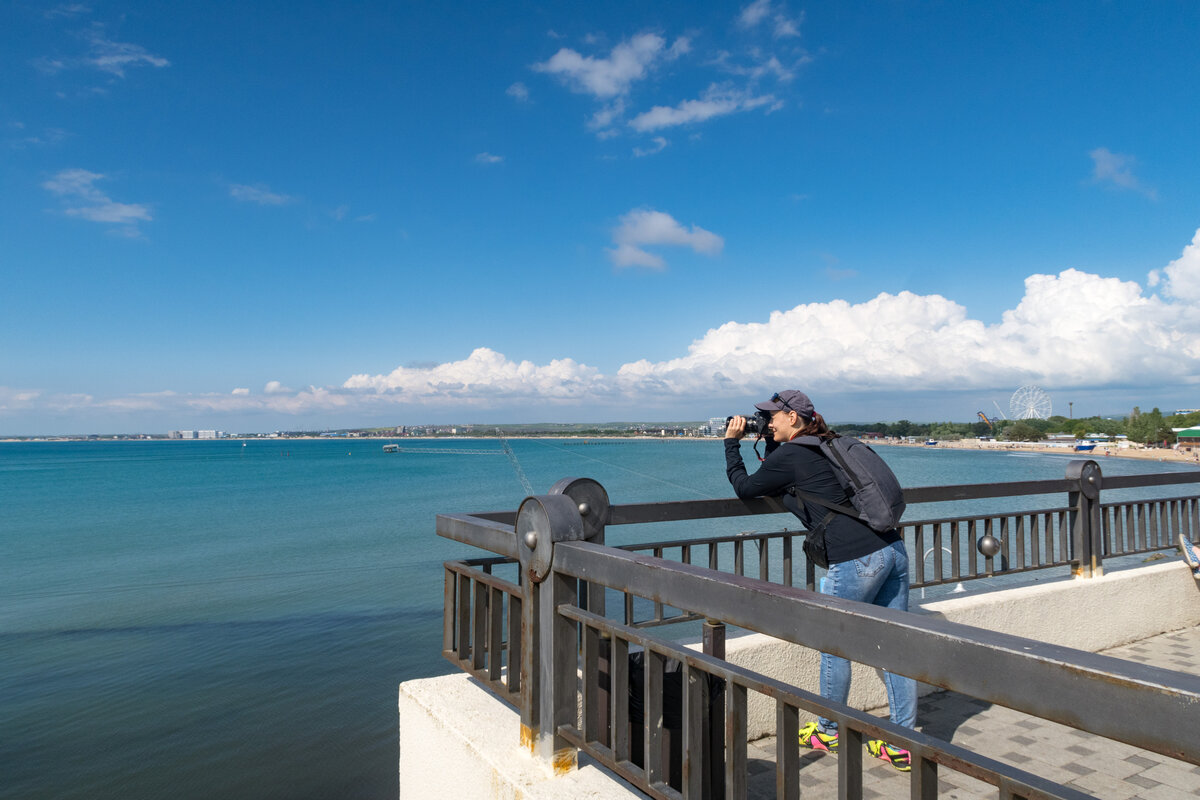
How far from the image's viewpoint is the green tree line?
12338 cm

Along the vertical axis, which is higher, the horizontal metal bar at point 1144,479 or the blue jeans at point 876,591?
the horizontal metal bar at point 1144,479

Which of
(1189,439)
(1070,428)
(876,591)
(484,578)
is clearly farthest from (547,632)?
(1070,428)

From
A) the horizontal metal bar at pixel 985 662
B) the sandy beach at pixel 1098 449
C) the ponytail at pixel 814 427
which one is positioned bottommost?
the sandy beach at pixel 1098 449

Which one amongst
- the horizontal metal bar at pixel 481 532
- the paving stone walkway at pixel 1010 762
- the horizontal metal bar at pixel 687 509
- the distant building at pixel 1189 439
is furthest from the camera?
the distant building at pixel 1189 439

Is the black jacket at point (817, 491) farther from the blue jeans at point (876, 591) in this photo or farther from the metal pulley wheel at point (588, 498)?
the metal pulley wheel at point (588, 498)

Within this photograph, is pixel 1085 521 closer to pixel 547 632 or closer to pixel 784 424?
pixel 784 424

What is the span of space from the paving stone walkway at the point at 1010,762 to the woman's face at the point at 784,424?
1.38 meters

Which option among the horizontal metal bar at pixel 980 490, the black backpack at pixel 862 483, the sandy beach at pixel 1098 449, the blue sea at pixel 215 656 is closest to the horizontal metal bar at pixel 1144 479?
the horizontal metal bar at pixel 980 490

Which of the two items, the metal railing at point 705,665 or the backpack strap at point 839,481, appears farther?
the backpack strap at point 839,481

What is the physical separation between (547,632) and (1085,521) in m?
5.00

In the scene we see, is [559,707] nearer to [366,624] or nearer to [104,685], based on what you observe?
[104,685]

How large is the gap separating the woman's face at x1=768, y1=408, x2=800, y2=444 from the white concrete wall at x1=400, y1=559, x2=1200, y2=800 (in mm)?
1133

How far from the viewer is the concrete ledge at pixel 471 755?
241 centimetres

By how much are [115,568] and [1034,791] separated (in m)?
28.7
